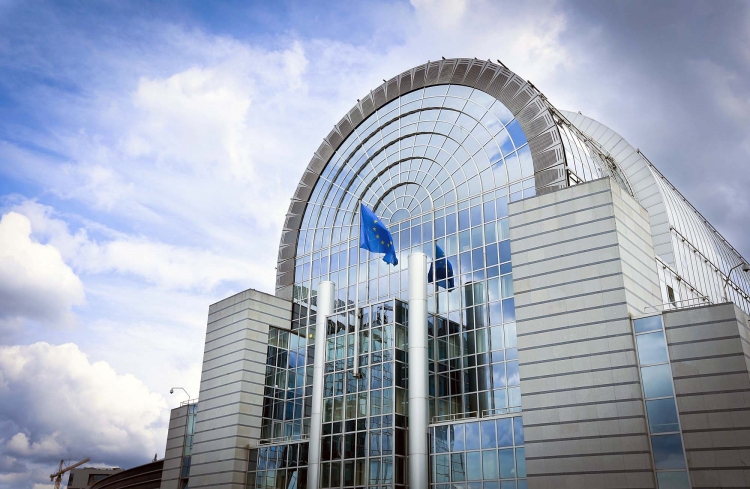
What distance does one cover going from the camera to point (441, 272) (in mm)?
51219

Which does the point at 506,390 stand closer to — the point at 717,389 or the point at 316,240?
the point at 717,389

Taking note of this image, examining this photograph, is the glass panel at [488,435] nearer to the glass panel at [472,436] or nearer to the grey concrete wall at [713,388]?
the glass panel at [472,436]

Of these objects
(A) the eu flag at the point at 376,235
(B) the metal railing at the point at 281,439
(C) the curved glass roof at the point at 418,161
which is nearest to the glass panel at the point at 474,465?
(B) the metal railing at the point at 281,439

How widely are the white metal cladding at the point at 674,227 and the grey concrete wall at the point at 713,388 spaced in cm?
1658

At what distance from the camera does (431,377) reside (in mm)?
46938

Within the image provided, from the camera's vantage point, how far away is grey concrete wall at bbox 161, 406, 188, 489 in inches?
2399

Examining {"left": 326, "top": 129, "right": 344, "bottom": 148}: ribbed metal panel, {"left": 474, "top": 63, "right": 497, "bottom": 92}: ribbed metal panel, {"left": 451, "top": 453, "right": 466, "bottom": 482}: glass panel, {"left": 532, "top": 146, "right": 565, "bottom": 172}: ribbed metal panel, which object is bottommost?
{"left": 451, "top": 453, "right": 466, "bottom": 482}: glass panel

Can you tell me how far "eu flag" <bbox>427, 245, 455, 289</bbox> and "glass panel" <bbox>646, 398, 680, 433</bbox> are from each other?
18687 mm

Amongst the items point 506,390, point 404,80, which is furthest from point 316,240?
point 506,390

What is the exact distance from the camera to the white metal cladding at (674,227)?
180 ft

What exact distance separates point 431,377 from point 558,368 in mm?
11774

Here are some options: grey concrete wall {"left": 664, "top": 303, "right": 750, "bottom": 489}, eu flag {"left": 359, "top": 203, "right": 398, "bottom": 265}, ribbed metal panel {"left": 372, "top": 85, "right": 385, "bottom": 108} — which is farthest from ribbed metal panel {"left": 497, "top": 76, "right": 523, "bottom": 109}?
grey concrete wall {"left": 664, "top": 303, "right": 750, "bottom": 489}

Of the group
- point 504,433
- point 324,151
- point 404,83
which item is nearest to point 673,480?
point 504,433

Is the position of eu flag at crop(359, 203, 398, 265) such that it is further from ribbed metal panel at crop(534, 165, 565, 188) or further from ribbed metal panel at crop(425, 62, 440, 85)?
ribbed metal panel at crop(425, 62, 440, 85)
